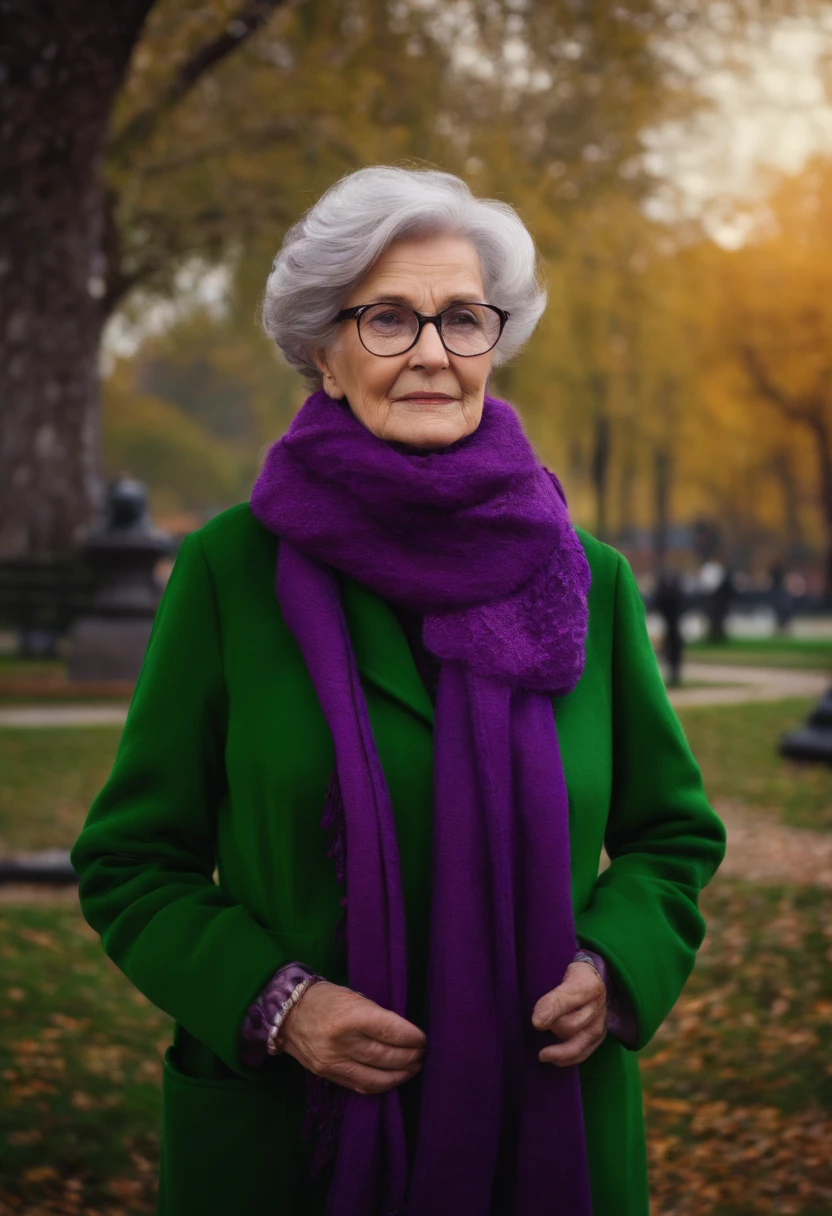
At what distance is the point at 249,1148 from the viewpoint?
2172mm

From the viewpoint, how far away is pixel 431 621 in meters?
2.25

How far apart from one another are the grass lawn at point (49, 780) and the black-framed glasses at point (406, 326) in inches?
247

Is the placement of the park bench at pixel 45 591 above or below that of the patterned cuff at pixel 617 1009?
below

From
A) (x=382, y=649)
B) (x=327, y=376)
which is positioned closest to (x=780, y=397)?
(x=327, y=376)

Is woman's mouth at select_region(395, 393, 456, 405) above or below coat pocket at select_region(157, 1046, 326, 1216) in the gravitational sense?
above

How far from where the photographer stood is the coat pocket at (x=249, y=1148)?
2174 mm

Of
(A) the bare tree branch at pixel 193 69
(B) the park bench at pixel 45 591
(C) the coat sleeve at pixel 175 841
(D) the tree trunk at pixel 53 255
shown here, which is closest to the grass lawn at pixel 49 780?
(D) the tree trunk at pixel 53 255

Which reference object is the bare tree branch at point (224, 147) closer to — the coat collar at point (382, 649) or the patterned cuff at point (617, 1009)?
the coat collar at point (382, 649)

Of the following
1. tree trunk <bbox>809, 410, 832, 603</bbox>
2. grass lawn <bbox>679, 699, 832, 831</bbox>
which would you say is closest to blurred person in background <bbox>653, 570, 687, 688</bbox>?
grass lawn <bbox>679, 699, 832, 831</bbox>

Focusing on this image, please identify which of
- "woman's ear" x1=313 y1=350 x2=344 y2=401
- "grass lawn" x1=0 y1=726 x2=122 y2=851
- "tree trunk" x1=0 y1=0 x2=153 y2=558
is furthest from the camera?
"tree trunk" x1=0 y1=0 x2=153 y2=558

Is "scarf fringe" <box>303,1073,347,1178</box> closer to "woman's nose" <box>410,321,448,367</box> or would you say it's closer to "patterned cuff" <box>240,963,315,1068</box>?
"patterned cuff" <box>240,963,315,1068</box>

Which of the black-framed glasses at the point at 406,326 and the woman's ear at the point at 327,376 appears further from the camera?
the woman's ear at the point at 327,376

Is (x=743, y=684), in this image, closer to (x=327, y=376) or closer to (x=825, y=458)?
(x=327, y=376)

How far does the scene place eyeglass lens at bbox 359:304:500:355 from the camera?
233cm
